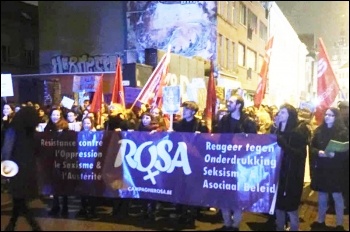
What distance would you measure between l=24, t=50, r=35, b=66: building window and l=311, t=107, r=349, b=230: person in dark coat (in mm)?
4550

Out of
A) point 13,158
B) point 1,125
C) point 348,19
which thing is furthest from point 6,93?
point 348,19

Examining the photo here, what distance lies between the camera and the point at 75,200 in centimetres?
691

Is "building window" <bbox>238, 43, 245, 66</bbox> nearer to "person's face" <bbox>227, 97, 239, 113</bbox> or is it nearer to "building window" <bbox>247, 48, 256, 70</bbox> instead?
"building window" <bbox>247, 48, 256, 70</bbox>

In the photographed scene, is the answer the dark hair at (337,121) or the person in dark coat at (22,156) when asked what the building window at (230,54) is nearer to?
the dark hair at (337,121)

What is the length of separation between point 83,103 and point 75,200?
2.94 metres

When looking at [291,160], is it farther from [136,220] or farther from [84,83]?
[84,83]

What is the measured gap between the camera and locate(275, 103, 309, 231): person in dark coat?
5266mm

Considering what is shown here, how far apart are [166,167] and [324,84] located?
1989 millimetres

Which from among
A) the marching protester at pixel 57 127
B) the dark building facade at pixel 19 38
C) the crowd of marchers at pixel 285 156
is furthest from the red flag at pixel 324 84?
the dark building facade at pixel 19 38

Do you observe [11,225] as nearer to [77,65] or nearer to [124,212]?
[124,212]

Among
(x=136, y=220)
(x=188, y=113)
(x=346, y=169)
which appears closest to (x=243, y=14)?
(x=188, y=113)

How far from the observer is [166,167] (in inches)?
236

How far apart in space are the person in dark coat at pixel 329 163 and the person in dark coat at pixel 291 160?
323mm

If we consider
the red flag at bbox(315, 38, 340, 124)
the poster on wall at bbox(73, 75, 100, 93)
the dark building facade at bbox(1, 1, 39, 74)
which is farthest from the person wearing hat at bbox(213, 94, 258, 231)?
the poster on wall at bbox(73, 75, 100, 93)
